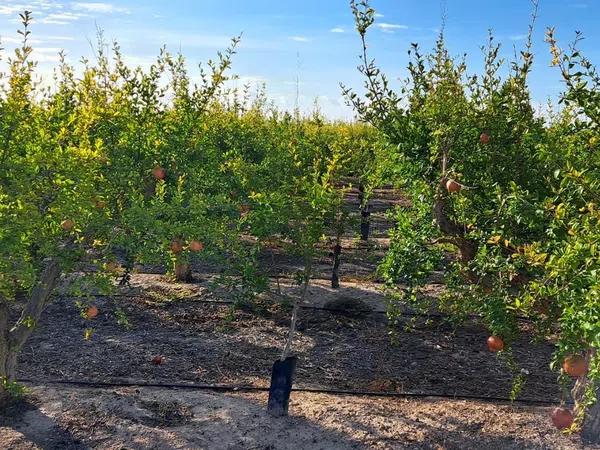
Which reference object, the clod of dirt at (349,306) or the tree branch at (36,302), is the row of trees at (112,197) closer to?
the tree branch at (36,302)

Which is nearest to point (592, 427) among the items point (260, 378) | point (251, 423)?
point (251, 423)

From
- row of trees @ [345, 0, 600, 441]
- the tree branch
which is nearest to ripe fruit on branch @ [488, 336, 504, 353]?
row of trees @ [345, 0, 600, 441]

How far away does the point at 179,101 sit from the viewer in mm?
7047

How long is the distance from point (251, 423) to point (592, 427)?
2595mm

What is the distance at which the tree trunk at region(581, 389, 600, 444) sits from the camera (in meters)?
4.60

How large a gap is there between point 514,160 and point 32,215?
12.9ft

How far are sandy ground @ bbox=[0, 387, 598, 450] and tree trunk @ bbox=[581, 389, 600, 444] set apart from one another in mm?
88

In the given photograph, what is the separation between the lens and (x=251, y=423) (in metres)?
4.73

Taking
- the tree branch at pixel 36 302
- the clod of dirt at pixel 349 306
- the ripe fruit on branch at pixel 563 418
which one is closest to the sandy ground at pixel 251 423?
the ripe fruit on branch at pixel 563 418

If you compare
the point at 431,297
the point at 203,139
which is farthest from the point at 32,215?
the point at 431,297

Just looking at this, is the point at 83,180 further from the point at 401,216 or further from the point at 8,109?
the point at 401,216

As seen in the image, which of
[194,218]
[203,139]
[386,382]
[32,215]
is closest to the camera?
Result: [32,215]

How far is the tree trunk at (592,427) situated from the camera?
15.1 ft

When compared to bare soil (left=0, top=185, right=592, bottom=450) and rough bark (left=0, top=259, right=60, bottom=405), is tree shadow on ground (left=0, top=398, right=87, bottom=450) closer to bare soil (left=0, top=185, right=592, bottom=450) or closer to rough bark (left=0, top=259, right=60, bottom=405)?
bare soil (left=0, top=185, right=592, bottom=450)
